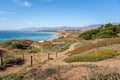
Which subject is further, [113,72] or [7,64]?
[7,64]

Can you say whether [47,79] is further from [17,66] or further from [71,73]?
[17,66]

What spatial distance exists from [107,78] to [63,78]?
252 cm

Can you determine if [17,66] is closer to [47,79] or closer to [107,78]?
[47,79]

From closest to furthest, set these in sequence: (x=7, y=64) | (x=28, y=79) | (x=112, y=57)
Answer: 1. (x=28, y=79)
2. (x=112, y=57)
3. (x=7, y=64)

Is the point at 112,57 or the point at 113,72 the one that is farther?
the point at 112,57

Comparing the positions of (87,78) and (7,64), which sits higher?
(87,78)

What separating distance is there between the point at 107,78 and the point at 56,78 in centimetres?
297

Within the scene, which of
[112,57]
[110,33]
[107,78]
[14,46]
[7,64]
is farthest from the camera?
[110,33]

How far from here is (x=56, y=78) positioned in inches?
508

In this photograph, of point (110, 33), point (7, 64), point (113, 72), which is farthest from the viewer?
point (110, 33)

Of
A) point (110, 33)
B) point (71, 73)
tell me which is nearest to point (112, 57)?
point (71, 73)

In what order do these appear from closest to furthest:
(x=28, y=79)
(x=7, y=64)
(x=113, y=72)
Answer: (x=113, y=72)
(x=28, y=79)
(x=7, y=64)

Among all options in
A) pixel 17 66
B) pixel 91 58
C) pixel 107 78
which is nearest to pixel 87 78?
pixel 107 78

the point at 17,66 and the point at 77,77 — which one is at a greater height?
the point at 77,77
